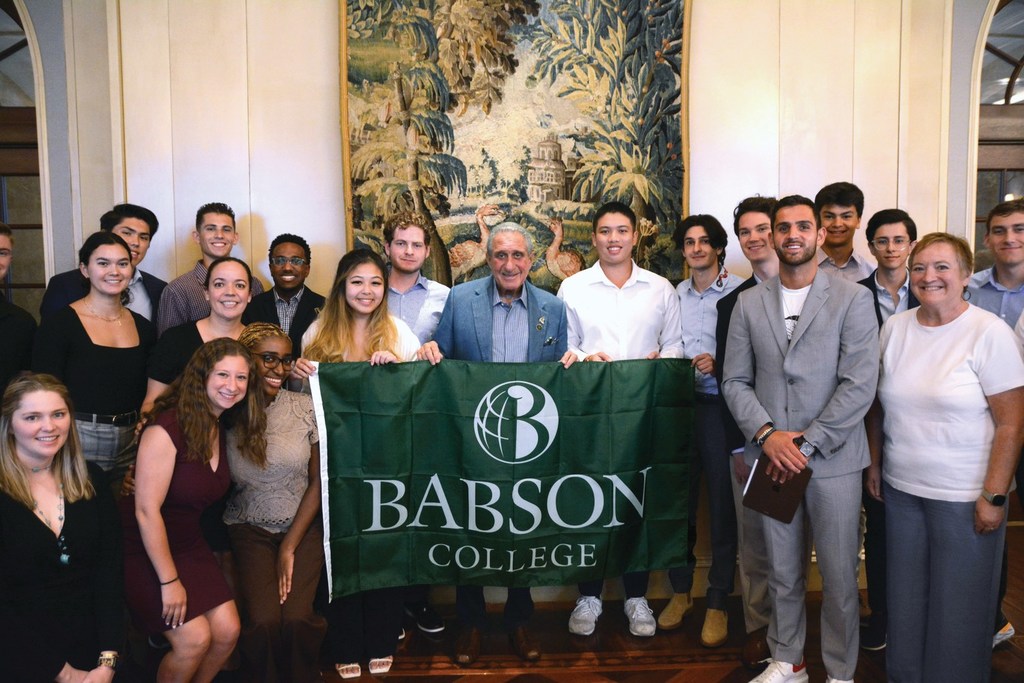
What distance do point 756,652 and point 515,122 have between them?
3.05m

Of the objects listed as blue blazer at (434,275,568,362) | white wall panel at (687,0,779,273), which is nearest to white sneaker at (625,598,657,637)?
blue blazer at (434,275,568,362)

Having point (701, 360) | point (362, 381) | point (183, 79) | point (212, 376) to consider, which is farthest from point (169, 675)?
point (183, 79)

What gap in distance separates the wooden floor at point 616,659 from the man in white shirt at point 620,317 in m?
0.10

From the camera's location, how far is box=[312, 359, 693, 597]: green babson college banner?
112 inches

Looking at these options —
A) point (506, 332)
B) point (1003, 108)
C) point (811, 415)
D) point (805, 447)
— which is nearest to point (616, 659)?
point (805, 447)

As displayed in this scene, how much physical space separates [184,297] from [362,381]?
132cm

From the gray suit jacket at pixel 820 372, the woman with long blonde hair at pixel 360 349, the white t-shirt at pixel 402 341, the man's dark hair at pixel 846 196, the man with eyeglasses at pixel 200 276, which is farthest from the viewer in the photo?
the man with eyeglasses at pixel 200 276

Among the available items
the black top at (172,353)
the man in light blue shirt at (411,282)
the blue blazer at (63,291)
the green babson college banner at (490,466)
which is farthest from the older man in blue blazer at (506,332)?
the blue blazer at (63,291)

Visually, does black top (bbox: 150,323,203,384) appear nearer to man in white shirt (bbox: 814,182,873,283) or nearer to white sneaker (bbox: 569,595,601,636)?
white sneaker (bbox: 569,595,601,636)

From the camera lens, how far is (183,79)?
3.85m

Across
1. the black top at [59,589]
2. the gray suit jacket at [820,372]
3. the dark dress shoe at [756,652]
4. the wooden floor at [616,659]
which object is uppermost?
the gray suit jacket at [820,372]

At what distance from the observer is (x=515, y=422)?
2.91m

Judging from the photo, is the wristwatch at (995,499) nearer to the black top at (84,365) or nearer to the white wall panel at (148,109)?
the black top at (84,365)

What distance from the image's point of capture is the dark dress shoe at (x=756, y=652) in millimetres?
2928
